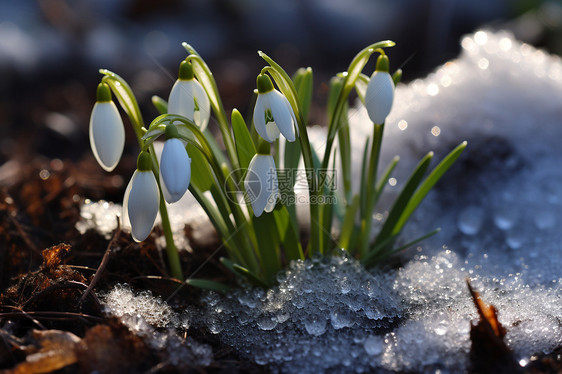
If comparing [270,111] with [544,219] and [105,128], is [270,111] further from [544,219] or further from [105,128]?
[544,219]

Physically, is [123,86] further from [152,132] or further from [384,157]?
[384,157]

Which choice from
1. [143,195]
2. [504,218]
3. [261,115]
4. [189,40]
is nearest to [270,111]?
[261,115]

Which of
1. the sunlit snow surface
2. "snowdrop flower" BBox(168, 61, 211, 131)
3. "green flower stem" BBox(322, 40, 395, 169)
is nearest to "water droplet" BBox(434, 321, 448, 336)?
the sunlit snow surface

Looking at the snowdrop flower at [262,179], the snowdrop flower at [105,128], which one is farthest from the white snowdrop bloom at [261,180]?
the snowdrop flower at [105,128]

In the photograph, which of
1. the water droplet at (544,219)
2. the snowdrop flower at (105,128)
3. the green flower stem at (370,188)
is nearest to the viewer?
the snowdrop flower at (105,128)

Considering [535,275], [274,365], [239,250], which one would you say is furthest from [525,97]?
[274,365]

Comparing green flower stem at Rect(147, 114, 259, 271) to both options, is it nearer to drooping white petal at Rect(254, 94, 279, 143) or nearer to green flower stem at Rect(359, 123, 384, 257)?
drooping white petal at Rect(254, 94, 279, 143)

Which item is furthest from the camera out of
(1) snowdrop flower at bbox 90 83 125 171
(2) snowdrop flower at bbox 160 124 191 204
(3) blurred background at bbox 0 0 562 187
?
(3) blurred background at bbox 0 0 562 187

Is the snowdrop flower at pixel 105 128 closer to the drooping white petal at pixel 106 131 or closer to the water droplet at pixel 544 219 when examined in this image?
the drooping white petal at pixel 106 131
